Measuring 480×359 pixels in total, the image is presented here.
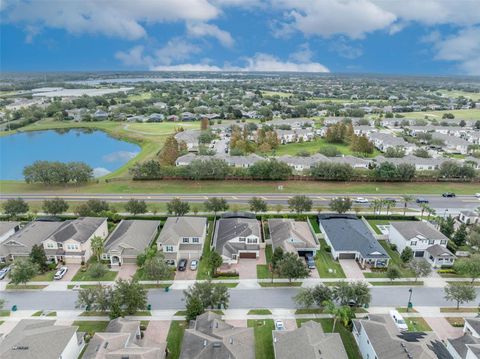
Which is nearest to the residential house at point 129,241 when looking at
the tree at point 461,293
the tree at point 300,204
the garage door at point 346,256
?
the tree at point 300,204

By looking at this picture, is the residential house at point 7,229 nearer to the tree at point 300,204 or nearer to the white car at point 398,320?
the tree at point 300,204

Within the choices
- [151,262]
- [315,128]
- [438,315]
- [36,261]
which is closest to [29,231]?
[36,261]

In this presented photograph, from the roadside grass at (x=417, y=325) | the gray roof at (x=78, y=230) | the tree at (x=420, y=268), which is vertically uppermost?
the gray roof at (x=78, y=230)

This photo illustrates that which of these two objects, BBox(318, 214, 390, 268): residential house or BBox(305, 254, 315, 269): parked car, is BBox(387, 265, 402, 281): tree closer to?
BBox(318, 214, 390, 268): residential house

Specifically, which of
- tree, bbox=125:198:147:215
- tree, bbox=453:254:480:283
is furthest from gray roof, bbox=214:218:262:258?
tree, bbox=453:254:480:283

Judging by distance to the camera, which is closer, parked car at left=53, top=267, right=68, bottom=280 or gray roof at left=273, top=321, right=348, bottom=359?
gray roof at left=273, top=321, right=348, bottom=359

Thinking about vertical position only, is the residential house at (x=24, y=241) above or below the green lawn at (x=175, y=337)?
above

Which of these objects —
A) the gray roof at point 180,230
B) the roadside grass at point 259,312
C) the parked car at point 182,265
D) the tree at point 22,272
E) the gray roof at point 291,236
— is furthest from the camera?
the gray roof at point 291,236

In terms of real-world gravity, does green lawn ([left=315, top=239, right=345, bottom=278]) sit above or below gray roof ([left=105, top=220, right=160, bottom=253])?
below
